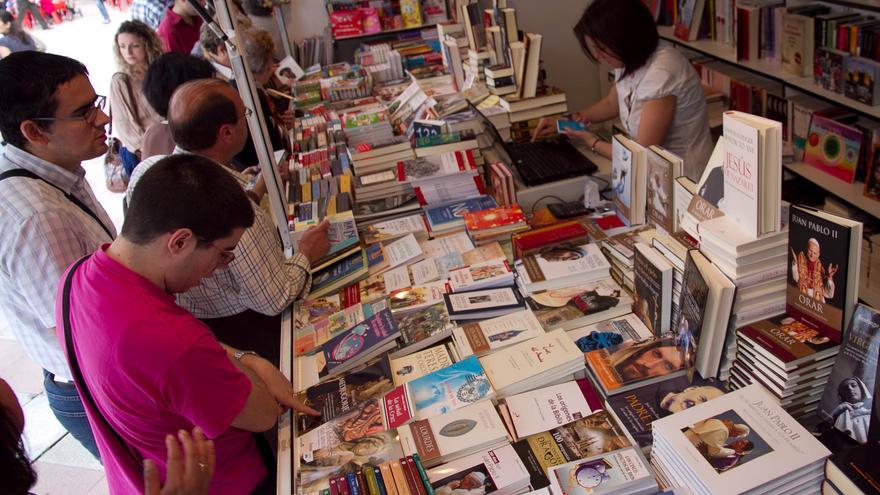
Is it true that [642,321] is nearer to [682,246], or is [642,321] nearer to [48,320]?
[682,246]

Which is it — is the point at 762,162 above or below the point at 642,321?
above

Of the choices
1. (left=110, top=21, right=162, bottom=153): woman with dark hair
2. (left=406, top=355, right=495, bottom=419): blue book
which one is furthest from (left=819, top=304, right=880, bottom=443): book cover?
(left=110, top=21, right=162, bottom=153): woman with dark hair

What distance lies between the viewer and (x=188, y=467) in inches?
48.2

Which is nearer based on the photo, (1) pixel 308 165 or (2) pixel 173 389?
(2) pixel 173 389

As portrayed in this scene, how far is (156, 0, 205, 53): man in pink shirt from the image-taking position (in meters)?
4.68

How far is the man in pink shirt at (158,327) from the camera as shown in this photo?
1.30 m

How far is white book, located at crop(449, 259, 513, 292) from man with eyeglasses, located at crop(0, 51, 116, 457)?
1.08m

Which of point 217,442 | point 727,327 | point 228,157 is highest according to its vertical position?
point 228,157

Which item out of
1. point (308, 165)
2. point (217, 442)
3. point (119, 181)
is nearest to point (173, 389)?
point (217, 442)

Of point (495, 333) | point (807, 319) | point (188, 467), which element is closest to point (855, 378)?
point (807, 319)

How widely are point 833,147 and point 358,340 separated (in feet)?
9.31

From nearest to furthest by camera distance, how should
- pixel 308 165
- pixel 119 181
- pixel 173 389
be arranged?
1. pixel 173 389
2. pixel 308 165
3. pixel 119 181

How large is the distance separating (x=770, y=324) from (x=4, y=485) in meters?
1.49

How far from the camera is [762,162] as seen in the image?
1.34 meters
